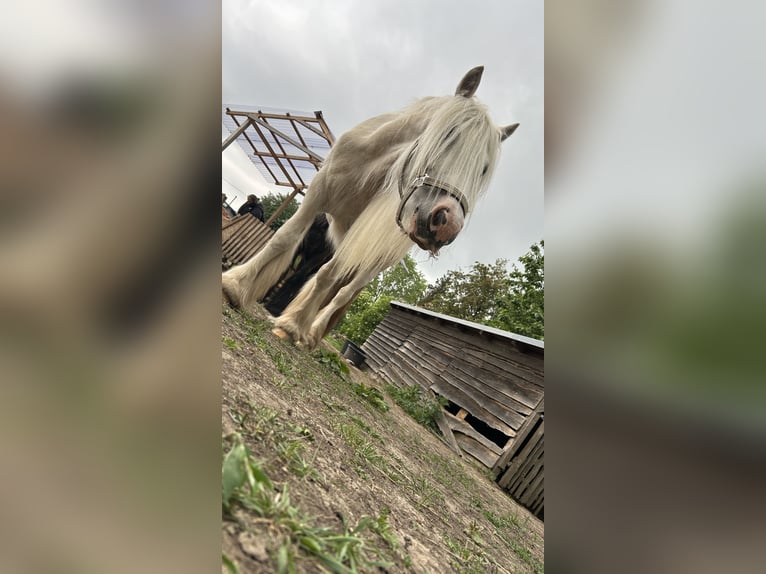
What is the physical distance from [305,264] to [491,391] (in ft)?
11.0

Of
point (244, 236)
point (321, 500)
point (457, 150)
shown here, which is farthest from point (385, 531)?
point (244, 236)

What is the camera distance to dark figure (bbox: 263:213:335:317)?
300 centimetres

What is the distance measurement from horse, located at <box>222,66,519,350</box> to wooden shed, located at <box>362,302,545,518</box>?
2.94m

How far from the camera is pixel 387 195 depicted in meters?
2.12

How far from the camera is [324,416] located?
1355 mm

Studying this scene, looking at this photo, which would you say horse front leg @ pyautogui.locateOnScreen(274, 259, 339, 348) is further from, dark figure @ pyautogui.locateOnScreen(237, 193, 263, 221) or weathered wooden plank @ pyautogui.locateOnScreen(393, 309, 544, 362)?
weathered wooden plank @ pyautogui.locateOnScreen(393, 309, 544, 362)

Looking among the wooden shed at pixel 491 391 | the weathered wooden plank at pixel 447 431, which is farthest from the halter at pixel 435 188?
the weathered wooden plank at pixel 447 431

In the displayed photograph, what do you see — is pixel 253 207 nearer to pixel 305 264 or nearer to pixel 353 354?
pixel 305 264

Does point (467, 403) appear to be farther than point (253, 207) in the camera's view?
Yes

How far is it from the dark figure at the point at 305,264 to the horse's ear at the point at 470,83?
4.29ft

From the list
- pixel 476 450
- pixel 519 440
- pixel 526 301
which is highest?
pixel 526 301
